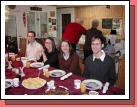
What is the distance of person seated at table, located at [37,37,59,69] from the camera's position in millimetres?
2256

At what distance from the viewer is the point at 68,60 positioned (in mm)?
2037

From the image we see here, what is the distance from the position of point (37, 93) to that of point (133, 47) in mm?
782

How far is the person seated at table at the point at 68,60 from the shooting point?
1.99m

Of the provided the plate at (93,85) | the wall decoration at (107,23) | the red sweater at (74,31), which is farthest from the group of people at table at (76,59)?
the wall decoration at (107,23)

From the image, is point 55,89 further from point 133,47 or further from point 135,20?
point 135,20

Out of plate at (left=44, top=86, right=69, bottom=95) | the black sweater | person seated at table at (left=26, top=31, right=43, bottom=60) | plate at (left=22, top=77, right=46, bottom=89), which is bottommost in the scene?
plate at (left=44, top=86, right=69, bottom=95)

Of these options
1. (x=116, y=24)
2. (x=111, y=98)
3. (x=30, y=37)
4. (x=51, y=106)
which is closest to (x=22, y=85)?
(x=51, y=106)

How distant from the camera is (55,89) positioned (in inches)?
55.1

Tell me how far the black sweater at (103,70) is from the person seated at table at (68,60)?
28 cm

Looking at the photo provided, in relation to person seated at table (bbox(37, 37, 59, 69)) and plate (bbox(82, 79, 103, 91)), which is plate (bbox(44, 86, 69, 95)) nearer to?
plate (bbox(82, 79, 103, 91))

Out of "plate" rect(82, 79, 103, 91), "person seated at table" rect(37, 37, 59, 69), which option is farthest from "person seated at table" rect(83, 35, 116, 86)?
"person seated at table" rect(37, 37, 59, 69)

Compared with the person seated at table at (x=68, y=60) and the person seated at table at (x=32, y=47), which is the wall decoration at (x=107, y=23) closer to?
the person seated at table at (x=32, y=47)

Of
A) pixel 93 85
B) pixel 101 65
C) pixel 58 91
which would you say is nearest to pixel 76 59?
pixel 101 65

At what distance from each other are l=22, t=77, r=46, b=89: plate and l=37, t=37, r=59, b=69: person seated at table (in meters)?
0.63
